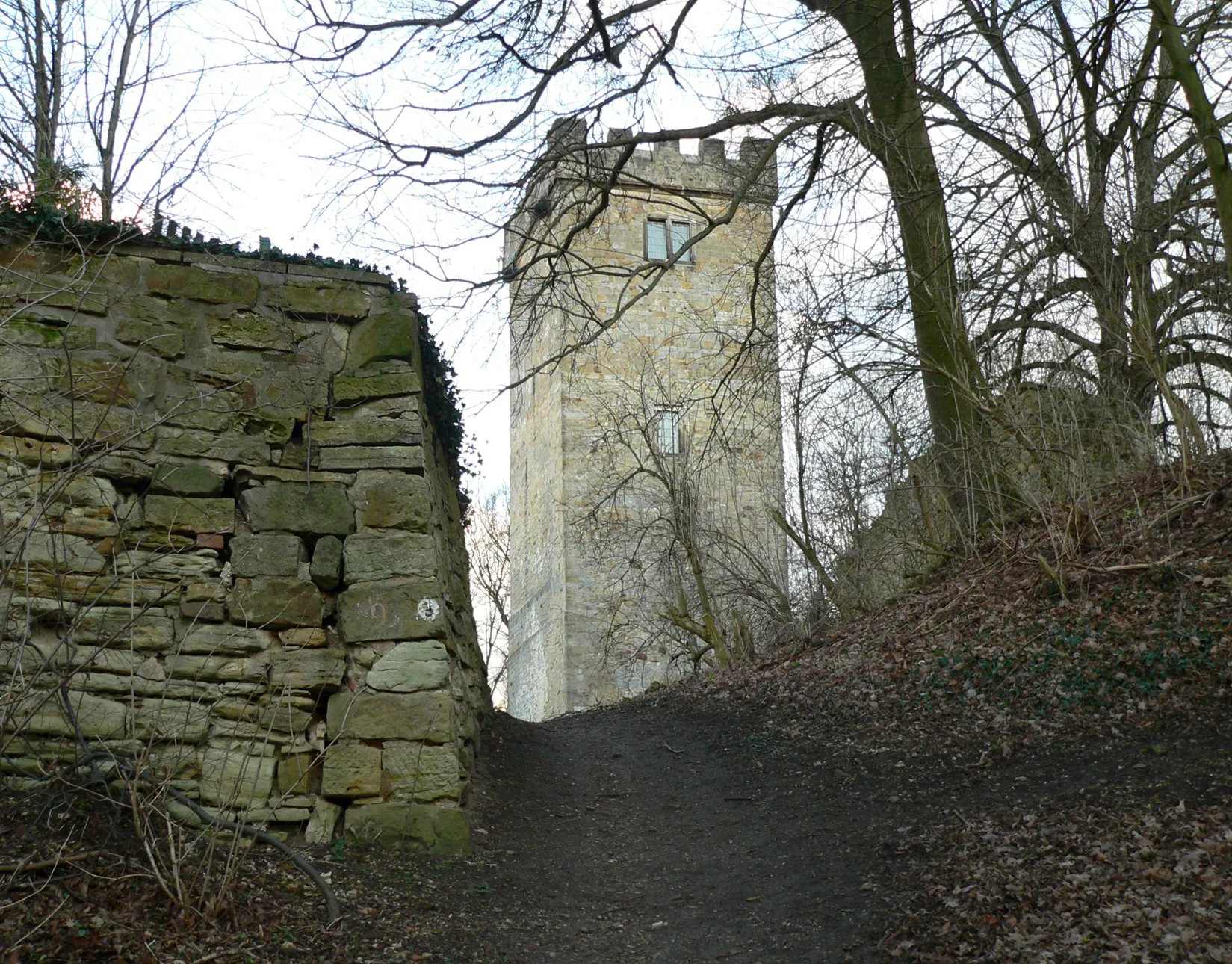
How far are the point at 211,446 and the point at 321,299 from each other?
1093mm

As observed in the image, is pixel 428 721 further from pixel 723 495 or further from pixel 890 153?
pixel 723 495

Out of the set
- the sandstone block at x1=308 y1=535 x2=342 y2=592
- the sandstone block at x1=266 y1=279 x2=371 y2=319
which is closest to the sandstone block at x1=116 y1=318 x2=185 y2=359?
the sandstone block at x1=266 y1=279 x2=371 y2=319

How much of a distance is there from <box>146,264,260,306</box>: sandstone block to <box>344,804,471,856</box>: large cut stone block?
9.55 ft

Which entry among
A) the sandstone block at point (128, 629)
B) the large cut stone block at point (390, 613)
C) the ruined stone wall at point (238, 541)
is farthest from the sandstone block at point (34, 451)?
the large cut stone block at point (390, 613)

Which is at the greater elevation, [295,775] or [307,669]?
[307,669]

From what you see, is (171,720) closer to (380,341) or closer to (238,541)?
(238,541)

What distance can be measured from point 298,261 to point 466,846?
348 cm

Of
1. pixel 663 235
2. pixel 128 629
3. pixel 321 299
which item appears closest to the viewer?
pixel 128 629

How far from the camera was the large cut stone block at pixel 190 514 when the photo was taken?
17.1ft

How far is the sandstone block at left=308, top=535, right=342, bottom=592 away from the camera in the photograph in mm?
5379

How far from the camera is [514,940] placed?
4477 mm

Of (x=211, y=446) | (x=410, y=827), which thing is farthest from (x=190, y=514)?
(x=410, y=827)

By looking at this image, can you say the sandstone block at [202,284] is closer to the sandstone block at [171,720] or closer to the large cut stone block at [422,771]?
the sandstone block at [171,720]

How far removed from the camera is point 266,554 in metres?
5.33
